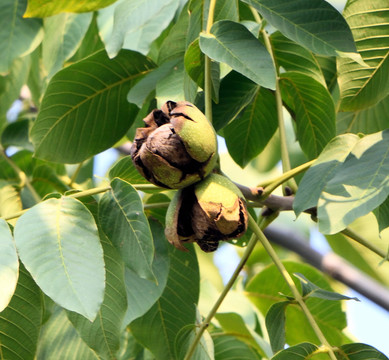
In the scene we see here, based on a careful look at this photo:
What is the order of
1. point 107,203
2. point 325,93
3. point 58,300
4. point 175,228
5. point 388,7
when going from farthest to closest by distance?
point 325,93, point 388,7, point 107,203, point 175,228, point 58,300

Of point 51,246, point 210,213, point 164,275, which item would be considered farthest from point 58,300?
point 164,275

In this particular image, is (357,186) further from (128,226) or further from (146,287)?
(146,287)

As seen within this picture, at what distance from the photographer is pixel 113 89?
148 centimetres

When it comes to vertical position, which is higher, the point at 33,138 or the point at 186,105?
the point at 186,105

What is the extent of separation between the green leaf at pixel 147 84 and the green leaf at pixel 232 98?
0.13 m

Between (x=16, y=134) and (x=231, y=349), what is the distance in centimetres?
85

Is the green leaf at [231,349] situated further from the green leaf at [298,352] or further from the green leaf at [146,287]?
the green leaf at [298,352]

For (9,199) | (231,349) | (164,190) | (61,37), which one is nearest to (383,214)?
(164,190)

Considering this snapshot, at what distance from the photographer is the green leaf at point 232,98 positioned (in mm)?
1262

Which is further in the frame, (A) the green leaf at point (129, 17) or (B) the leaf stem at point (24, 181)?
(B) the leaf stem at point (24, 181)

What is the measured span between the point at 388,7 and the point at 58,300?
2.56ft

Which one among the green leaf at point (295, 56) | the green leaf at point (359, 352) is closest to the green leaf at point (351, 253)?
the green leaf at point (295, 56)

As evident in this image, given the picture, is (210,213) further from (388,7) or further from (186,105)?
(388,7)

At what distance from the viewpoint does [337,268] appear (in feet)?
6.53
